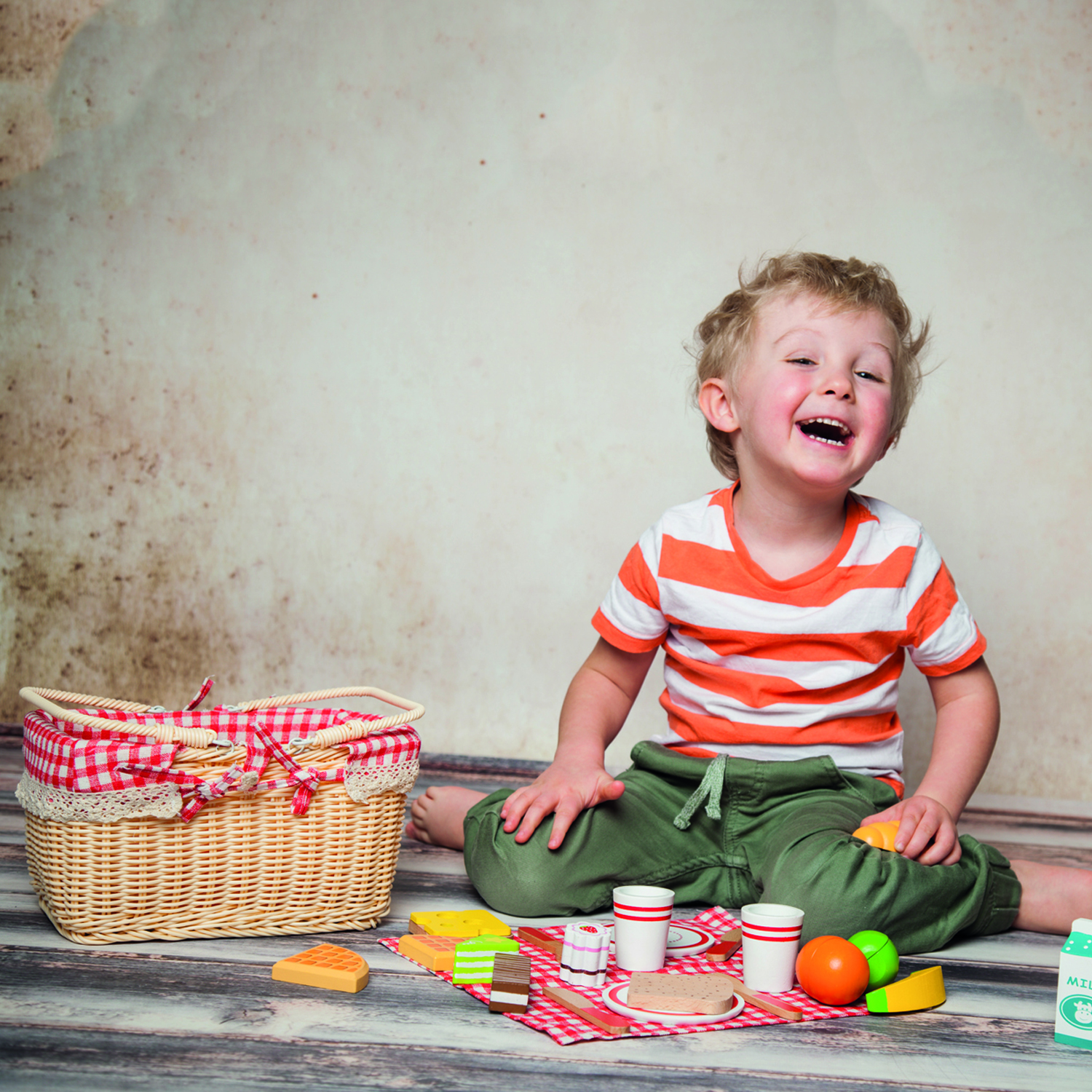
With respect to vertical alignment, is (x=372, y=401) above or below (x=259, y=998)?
above

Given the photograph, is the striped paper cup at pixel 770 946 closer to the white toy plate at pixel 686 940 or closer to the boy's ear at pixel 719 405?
the white toy plate at pixel 686 940

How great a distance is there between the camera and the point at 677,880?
3.72 feet

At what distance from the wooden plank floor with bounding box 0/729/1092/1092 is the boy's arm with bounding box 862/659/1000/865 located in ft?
0.37

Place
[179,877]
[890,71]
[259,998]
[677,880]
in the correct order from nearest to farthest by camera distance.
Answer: [259,998] < [179,877] < [677,880] < [890,71]

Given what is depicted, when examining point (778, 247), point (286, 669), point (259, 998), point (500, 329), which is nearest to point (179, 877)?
point (259, 998)

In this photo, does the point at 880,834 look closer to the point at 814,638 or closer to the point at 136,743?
the point at 814,638

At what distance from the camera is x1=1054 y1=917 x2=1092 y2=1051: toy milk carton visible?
0.76m

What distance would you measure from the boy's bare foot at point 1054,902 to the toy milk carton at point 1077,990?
0.30 metres

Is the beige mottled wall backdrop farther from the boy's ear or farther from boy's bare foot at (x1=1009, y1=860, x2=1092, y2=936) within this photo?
boy's bare foot at (x1=1009, y1=860, x2=1092, y2=936)

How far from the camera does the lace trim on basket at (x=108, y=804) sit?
86 centimetres

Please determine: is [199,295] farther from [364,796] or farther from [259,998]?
[259,998]

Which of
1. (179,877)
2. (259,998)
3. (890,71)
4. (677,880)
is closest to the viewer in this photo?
(259,998)

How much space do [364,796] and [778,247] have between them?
134cm

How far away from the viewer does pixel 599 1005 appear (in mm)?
794
